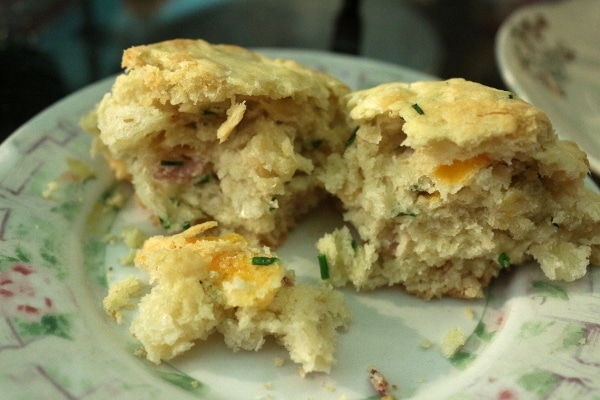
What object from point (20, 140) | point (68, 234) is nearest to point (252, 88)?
point (68, 234)

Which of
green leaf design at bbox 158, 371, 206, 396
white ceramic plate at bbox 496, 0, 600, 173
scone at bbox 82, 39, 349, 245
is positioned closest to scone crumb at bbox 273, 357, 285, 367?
green leaf design at bbox 158, 371, 206, 396

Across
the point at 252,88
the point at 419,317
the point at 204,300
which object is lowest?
the point at 419,317

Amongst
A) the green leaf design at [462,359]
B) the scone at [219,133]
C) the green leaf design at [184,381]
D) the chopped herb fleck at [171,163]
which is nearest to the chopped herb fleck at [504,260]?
the green leaf design at [462,359]

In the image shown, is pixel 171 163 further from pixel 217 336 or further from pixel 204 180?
pixel 217 336

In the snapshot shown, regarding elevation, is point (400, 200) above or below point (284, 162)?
below

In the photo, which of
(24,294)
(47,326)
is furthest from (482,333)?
(24,294)

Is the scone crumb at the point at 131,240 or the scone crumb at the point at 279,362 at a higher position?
the scone crumb at the point at 131,240

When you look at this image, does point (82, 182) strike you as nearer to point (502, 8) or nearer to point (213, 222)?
point (213, 222)

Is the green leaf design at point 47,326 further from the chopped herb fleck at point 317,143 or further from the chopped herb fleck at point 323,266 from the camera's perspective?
the chopped herb fleck at point 317,143
